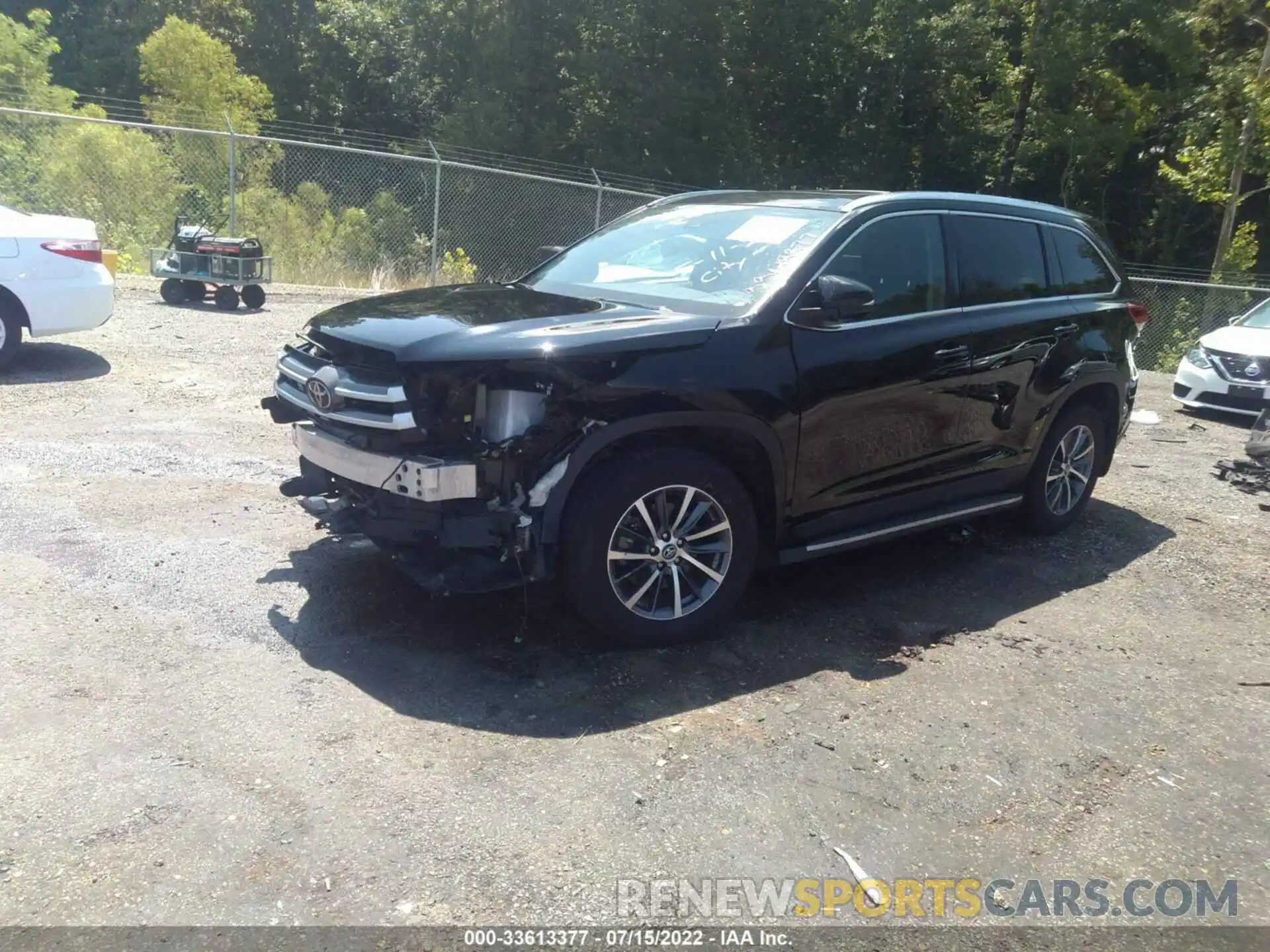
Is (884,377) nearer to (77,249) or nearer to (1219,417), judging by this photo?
(77,249)

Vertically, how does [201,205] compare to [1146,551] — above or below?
above

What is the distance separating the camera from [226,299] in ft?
39.3

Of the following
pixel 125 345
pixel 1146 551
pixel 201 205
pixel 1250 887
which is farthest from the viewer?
pixel 201 205

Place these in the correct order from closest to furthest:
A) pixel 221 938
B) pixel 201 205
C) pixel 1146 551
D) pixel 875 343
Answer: pixel 221 938
pixel 875 343
pixel 1146 551
pixel 201 205

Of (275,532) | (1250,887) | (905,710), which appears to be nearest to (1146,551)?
(905,710)

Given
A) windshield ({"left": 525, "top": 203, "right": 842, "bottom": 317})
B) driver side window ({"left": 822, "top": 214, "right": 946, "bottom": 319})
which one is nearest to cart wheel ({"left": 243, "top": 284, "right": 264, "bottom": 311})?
windshield ({"left": 525, "top": 203, "right": 842, "bottom": 317})

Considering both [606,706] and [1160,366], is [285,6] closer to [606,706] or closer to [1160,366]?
[1160,366]

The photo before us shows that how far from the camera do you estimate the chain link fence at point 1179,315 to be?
1714cm

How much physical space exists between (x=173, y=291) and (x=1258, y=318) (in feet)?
40.5

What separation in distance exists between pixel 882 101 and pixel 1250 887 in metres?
28.4

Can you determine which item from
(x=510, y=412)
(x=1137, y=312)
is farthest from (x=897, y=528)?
(x=1137, y=312)

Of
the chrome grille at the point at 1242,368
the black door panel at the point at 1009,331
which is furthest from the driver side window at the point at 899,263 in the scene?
the chrome grille at the point at 1242,368

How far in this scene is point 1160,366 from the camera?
1795cm

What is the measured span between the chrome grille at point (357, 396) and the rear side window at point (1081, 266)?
13.3 feet
